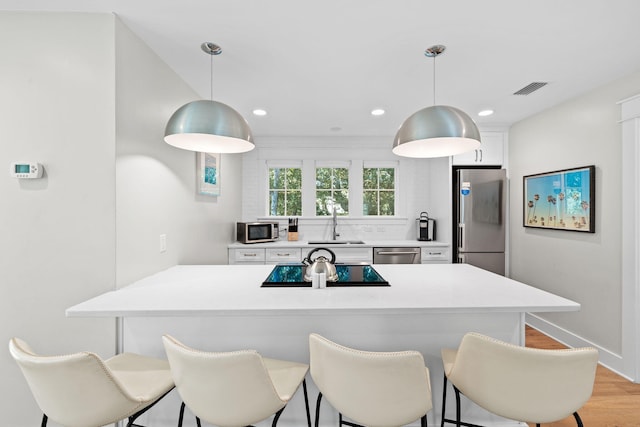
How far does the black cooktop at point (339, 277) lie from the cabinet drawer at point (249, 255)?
5.20ft

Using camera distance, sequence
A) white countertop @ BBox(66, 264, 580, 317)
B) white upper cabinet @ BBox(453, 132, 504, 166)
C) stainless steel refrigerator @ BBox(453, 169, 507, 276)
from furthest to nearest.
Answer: white upper cabinet @ BBox(453, 132, 504, 166)
stainless steel refrigerator @ BBox(453, 169, 507, 276)
white countertop @ BBox(66, 264, 580, 317)

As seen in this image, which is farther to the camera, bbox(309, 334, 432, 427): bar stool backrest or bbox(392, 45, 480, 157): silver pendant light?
bbox(392, 45, 480, 157): silver pendant light

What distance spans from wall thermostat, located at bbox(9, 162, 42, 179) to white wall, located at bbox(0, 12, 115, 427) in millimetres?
40

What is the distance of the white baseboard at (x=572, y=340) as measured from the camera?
2.46 meters

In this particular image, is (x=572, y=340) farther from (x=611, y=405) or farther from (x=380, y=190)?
(x=380, y=190)

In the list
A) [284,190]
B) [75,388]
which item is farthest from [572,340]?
[75,388]

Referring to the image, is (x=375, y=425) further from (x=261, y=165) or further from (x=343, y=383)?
(x=261, y=165)

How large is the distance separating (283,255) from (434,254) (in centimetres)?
185

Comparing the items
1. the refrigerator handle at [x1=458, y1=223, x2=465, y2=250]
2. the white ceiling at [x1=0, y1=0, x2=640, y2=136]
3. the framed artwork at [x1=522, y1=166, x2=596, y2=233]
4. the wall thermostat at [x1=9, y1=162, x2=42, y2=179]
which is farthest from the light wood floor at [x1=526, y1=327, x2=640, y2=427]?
the wall thermostat at [x1=9, y1=162, x2=42, y2=179]

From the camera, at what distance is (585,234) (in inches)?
107

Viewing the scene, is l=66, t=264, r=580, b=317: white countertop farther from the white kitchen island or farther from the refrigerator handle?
the refrigerator handle

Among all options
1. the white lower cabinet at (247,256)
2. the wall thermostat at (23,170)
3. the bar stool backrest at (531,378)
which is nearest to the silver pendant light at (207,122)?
the wall thermostat at (23,170)

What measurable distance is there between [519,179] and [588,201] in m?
0.93

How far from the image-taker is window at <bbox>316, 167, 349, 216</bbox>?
4.45m
